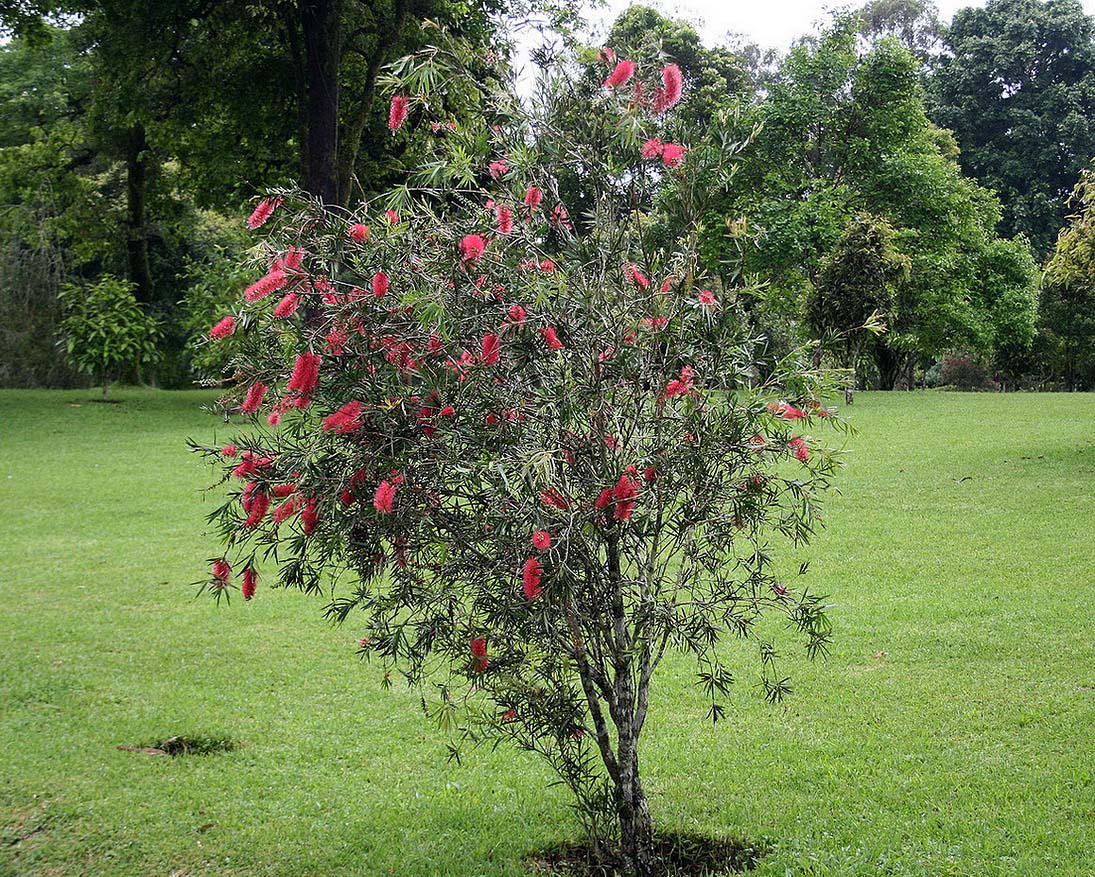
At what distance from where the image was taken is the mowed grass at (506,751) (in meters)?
4.67

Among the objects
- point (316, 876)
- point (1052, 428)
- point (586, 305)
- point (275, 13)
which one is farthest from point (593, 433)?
point (275, 13)

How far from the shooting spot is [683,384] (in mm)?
3998

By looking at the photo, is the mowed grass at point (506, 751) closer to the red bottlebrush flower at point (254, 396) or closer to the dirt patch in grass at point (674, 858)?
the dirt patch in grass at point (674, 858)

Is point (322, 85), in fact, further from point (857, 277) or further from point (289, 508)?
point (289, 508)

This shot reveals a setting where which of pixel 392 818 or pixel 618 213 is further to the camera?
pixel 392 818

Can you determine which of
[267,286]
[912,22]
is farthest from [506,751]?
[912,22]

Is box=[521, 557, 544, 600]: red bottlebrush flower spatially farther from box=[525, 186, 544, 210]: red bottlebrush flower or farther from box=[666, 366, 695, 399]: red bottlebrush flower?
box=[525, 186, 544, 210]: red bottlebrush flower

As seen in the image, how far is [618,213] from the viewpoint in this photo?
4.19 metres

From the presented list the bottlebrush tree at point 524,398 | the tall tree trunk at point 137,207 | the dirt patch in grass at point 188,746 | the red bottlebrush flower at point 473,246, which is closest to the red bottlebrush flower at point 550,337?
the bottlebrush tree at point 524,398

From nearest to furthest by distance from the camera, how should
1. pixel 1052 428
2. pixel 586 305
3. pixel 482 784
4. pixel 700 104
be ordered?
pixel 586 305 < pixel 482 784 < pixel 1052 428 < pixel 700 104

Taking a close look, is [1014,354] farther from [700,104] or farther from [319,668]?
[319,668]

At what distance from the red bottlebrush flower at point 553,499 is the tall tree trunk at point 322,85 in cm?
1450

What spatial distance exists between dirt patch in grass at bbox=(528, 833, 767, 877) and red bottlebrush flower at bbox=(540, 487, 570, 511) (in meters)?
1.67

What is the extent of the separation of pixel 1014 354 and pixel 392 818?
1218 inches
